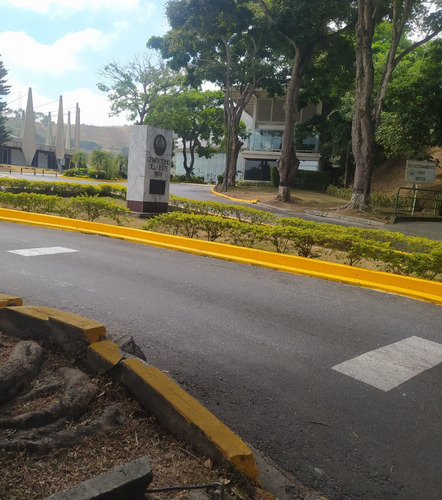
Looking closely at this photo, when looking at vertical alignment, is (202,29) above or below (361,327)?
above

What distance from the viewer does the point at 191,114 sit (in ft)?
165

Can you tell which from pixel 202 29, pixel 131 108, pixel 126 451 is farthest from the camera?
pixel 131 108

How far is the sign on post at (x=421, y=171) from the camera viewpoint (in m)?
21.4

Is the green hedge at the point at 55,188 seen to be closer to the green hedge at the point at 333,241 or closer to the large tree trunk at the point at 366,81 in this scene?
the green hedge at the point at 333,241

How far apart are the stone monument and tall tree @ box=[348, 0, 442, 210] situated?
10297 millimetres

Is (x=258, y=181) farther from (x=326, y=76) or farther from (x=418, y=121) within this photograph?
(x=418, y=121)

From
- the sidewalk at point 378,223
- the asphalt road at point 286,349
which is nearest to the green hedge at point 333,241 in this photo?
the asphalt road at point 286,349

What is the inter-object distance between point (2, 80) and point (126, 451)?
225 feet

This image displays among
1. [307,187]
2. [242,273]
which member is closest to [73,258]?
[242,273]

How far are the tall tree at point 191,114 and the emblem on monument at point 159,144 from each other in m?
35.3

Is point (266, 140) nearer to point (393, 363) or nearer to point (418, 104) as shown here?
point (418, 104)

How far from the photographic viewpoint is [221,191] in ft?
108

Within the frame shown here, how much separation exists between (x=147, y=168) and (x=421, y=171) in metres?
13.8

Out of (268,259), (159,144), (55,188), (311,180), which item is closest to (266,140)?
(311,180)
